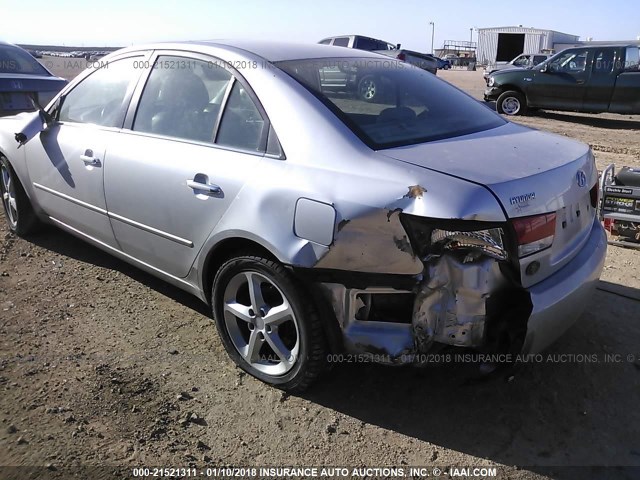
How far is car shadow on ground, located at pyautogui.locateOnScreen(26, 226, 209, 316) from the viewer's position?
3.87m

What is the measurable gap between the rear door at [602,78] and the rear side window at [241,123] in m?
12.0

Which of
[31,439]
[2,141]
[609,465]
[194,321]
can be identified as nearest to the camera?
[609,465]

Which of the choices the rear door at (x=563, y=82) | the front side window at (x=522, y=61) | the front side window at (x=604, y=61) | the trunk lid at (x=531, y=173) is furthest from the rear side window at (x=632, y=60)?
the front side window at (x=522, y=61)

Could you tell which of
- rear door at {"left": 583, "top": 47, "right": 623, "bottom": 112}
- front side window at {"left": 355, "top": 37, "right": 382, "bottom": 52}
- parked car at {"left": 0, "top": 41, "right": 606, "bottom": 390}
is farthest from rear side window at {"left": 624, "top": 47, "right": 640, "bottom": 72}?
parked car at {"left": 0, "top": 41, "right": 606, "bottom": 390}

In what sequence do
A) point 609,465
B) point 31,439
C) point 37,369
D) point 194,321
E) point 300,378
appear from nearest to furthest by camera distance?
point 609,465 → point 31,439 → point 300,378 → point 37,369 → point 194,321

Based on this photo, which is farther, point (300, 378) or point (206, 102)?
point (206, 102)

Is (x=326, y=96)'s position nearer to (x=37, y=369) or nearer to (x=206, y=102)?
(x=206, y=102)

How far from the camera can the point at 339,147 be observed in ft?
8.27

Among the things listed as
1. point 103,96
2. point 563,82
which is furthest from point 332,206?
point 563,82

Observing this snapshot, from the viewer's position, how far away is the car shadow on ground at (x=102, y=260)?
12.7ft

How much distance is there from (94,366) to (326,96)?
6.26ft

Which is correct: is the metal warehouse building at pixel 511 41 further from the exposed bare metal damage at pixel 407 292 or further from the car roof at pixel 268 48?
the exposed bare metal damage at pixel 407 292

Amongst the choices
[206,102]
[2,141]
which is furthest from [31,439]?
[2,141]

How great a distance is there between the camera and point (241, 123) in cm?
290
